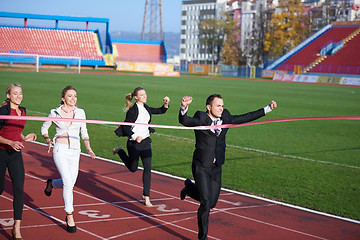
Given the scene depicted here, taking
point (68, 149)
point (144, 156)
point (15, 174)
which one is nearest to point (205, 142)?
point (68, 149)

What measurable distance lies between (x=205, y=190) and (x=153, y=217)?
177 cm

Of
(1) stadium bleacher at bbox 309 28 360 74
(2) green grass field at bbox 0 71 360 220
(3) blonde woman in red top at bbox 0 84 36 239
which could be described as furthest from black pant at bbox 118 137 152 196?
(1) stadium bleacher at bbox 309 28 360 74

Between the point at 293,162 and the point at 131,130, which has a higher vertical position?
the point at 131,130

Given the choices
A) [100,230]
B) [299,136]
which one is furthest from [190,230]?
[299,136]

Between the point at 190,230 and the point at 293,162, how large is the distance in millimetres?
6409

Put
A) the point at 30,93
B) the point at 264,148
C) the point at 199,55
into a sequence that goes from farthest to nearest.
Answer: the point at 199,55
the point at 30,93
the point at 264,148

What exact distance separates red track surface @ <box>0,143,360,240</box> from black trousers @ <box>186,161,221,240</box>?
32.7 inches

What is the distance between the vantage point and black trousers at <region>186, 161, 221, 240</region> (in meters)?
6.49

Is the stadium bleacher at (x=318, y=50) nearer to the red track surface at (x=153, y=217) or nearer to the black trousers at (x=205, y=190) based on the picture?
the red track surface at (x=153, y=217)

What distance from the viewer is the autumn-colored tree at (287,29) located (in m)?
85.9

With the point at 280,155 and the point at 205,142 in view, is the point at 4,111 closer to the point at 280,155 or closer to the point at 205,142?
the point at 205,142

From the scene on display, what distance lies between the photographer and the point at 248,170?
12.0 m

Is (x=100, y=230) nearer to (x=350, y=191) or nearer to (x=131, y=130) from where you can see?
(x=131, y=130)

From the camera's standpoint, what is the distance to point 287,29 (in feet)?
A: 288
